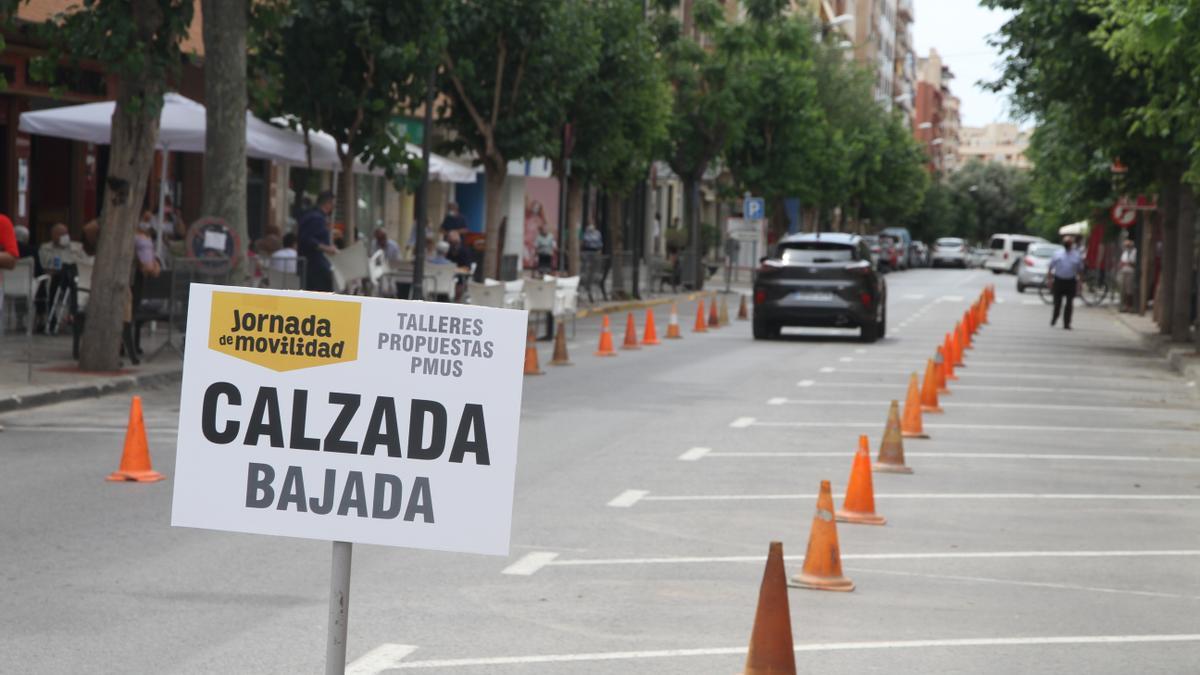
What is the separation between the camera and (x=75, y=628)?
23.2 ft

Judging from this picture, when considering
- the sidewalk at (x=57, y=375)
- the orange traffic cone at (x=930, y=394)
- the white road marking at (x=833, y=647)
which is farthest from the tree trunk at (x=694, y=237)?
the white road marking at (x=833, y=647)

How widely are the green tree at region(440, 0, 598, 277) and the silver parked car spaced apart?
32.5m

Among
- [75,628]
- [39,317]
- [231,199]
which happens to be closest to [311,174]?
[39,317]

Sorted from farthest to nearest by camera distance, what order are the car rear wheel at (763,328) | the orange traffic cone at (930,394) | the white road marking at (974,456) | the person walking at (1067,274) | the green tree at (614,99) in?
the green tree at (614,99)
the person walking at (1067,274)
the car rear wheel at (763,328)
the orange traffic cone at (930,394)
the white road marking at (974,456)

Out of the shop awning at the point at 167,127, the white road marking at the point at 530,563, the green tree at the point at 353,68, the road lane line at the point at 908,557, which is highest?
the green tree at the point at 353,68

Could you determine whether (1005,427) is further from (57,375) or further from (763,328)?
(763,328)

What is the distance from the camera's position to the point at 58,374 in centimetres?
1758

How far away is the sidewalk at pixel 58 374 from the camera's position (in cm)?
1587

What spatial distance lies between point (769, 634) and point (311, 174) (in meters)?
33.6

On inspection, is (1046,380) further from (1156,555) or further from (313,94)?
(1156,555)

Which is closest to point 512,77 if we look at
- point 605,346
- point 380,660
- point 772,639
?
point 605,346

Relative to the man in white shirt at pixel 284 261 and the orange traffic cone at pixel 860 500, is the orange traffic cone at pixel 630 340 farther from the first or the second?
the orange traffic cone at pixel 860 500

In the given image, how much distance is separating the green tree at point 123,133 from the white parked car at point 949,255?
95.1 metres

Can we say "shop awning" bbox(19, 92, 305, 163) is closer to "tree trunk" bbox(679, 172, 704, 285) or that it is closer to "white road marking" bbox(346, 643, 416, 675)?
"white road marking" bbox(346, 643, 416, 675)
